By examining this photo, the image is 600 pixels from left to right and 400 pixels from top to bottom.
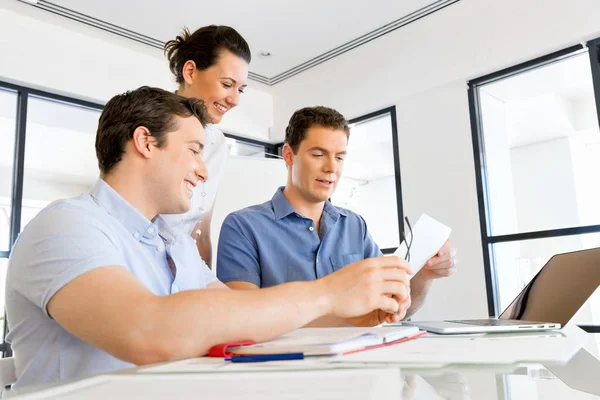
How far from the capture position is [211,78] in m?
2.13

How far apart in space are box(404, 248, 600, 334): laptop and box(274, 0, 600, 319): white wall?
6.65ft

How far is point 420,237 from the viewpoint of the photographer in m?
1.26

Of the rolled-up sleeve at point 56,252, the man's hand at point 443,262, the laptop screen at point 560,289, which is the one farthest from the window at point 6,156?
the laptop screen at point 560,289

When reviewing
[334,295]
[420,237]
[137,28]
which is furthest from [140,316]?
[137,28]

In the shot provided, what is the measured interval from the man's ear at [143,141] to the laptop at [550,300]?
2.36 ft

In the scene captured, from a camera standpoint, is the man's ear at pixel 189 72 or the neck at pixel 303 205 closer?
the neck at pixel 303 205

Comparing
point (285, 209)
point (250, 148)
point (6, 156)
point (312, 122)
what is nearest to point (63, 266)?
point (285, 209)

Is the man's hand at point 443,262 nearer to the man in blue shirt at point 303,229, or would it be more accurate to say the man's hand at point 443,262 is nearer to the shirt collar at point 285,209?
the man in blue shirt at point 303,229

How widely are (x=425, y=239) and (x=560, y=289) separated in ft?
1.13

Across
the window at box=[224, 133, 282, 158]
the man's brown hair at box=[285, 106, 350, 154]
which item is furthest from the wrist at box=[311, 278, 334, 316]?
the window at box=[224, 133, 282, 158]

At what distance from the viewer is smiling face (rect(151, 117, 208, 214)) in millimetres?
1178

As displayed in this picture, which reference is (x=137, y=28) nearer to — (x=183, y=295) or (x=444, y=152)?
(x=444, y=152)

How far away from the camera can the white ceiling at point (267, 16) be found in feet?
11.4

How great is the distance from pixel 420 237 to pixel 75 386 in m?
0.92
